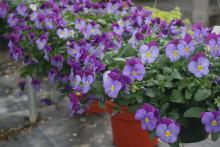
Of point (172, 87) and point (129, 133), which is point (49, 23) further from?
point (172, 87)

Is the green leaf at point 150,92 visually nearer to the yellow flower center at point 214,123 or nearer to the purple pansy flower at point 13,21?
the yellow flower center at point 214,123

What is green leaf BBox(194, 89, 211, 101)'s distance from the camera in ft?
4.87

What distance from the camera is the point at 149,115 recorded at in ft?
4.90

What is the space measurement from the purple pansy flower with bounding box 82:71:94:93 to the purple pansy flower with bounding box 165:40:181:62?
0.30m

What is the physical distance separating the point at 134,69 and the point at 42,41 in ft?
3.26

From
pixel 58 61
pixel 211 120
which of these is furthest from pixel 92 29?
pixel 211 120

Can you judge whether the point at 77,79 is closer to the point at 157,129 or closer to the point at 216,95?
the point at 157,129

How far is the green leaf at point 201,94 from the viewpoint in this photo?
148 cm

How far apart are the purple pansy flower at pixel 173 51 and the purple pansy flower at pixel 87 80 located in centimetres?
30

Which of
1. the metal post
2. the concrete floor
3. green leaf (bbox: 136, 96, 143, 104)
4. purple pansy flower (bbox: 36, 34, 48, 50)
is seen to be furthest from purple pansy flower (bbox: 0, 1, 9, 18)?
green leaf (bbox: 136, 96, 143, 104)

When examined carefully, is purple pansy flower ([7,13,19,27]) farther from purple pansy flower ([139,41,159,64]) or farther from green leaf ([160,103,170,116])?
green leaf ([160,103,170,116])

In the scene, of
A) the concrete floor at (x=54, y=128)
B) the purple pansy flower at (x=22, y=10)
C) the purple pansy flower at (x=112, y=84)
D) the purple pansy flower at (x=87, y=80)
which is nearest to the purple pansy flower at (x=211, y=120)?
the purple pansy flower at (x=112, y=84)

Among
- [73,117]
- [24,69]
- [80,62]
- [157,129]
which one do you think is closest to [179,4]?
[73,117]

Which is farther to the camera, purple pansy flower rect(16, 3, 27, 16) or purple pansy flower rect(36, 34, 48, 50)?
purple pansy flower rect(16, 3, 27, 16)
